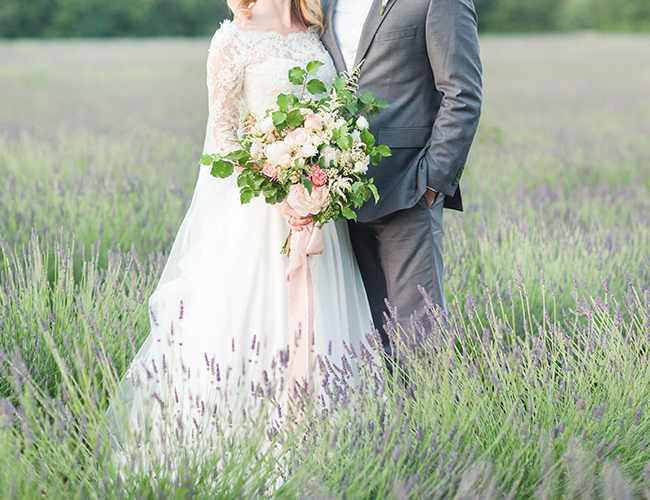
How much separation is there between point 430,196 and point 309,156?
0.71 metres

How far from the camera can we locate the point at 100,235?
3662mm

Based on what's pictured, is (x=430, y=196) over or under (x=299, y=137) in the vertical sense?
under

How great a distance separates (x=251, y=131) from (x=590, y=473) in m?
1.50

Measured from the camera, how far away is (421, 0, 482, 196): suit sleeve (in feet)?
7.23

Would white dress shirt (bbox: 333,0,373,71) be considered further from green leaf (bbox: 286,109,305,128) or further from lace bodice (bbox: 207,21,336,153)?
green leaf (bbox: 286,109,305,128)

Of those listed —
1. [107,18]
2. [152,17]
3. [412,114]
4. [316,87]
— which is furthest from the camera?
[152,17]

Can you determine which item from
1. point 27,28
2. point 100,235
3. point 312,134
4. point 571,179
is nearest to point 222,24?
point 312,134

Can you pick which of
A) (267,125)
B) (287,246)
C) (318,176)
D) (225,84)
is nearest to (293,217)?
(287,246)

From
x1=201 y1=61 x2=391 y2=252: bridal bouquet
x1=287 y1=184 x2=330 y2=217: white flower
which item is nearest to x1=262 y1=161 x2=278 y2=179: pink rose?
x1=201 y1=61 x2=391 y2=252: bridal bouquet

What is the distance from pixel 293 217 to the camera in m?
2.16

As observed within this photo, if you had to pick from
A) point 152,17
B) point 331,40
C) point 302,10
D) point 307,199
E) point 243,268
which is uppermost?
point 152,17

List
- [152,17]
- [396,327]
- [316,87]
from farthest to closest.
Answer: [152,17], [396,327], [316,87]

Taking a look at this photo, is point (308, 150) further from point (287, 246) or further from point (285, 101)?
point (287, 246)

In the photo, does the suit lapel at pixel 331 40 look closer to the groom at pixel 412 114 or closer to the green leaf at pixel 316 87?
the groom at pixel 412 114
